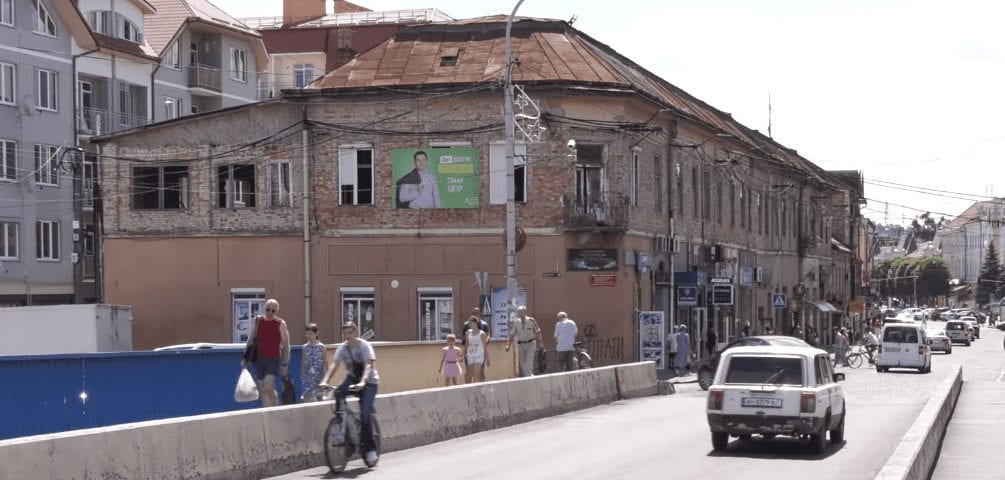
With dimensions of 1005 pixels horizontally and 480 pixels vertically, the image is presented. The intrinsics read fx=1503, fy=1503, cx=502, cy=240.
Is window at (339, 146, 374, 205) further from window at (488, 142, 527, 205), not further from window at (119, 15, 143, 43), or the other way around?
window at (119, 15, 143, 43)

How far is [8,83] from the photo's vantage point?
58.3 m

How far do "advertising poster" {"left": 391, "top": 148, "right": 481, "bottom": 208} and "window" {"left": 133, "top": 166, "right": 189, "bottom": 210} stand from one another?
7.03 meters

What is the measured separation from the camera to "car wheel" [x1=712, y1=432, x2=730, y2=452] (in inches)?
796

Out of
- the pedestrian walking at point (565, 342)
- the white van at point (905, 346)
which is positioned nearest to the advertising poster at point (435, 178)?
the pedestrian walking at point (565, 342)

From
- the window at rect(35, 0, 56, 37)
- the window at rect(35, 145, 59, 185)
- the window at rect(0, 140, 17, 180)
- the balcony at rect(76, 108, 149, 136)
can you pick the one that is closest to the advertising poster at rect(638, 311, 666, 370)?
the balcony at rect(76, 108, 149, 136)

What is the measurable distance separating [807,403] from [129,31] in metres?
51.5

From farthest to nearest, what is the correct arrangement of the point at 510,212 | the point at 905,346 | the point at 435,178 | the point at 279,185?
the point at 905,346 < the point at 279,185 < the point at 435,178 < the point at 510,212

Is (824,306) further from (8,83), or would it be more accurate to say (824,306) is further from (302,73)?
(8,83)

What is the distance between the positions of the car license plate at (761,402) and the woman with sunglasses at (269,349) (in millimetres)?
6206

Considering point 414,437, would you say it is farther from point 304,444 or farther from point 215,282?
point 215,282

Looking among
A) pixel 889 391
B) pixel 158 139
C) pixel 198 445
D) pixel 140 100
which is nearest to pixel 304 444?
pixel 198 445

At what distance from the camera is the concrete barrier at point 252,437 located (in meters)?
12.5

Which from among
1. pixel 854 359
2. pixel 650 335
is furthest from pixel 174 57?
pixel 854 359

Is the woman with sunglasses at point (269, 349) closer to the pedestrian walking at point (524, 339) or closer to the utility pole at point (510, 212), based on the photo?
the utility pole at point (510, 212)
